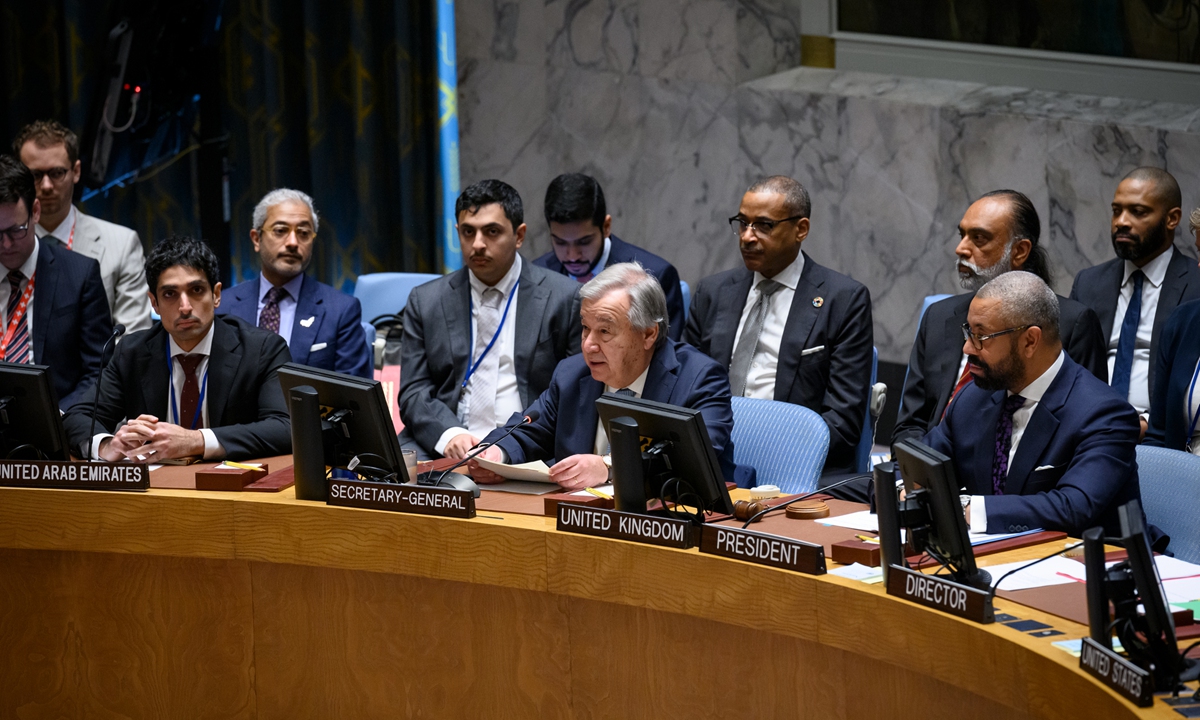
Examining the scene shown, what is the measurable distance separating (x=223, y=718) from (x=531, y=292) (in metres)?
1.70

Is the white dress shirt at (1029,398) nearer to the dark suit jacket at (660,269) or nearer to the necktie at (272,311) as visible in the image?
the dark suit jacket at (660,269)

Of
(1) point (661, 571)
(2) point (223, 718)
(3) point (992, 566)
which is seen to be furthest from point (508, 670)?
(3) point (992, 566)

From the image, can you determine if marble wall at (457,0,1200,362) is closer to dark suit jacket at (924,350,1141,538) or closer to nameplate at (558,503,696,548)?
dark suit jacket at (924,350,1141,538)

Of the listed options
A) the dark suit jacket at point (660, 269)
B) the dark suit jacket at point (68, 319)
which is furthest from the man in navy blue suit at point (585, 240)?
the dark suit jacket at point (68, 319)

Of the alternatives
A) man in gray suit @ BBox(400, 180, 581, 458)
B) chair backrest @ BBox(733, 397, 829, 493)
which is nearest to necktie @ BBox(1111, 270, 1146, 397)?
chair backrest @ BBox(733, 397, 829, 493)

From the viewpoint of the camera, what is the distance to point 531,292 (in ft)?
13.7

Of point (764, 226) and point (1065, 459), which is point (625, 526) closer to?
point (1065, 459)

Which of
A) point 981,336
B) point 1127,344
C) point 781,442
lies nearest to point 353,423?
point 781,442

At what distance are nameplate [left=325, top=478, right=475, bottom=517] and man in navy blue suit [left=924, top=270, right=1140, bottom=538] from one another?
1076 mm

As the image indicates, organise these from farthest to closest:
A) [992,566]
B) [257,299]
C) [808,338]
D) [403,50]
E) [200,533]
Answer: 1. [403,50]
2. [257,299]
3. [808,338]
4. [200,533]
5. [992,566]

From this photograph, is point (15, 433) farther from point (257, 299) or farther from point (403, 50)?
point (403, 50)

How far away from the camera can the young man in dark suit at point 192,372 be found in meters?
3.47

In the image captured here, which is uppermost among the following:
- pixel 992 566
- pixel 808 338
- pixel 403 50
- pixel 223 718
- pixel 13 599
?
pixel 403 50

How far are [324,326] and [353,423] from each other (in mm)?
1652
